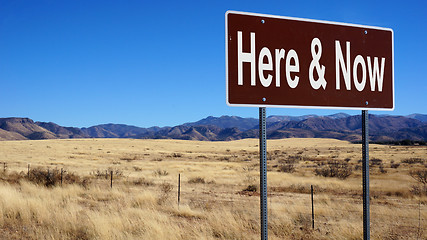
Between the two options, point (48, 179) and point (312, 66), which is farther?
point (48, 179)

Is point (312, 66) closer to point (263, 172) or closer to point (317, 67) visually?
point (317, 67)

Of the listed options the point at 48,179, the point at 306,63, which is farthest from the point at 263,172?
the point at 48,179

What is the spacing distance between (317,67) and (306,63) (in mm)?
138

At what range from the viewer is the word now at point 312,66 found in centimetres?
318

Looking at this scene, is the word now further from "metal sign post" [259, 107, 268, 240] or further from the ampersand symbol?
"metal sign post" [259, 107, 268, 240]

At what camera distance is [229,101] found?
3.08 m

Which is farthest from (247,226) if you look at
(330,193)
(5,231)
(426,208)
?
(330,193)

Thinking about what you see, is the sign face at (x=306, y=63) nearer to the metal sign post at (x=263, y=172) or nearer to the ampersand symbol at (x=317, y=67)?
the ampersand symbol at (x=317, y=67)

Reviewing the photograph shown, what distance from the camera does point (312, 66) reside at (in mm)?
3461

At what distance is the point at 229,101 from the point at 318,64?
42.3 inches

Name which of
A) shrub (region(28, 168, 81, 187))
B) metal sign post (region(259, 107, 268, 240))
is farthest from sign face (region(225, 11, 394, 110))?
shrub (region(28, 168, 81, 187))

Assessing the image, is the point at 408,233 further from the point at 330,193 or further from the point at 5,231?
the point at 5,231

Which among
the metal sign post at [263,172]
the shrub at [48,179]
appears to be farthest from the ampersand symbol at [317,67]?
the shrub at [48,179]

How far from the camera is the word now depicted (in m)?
3.18
